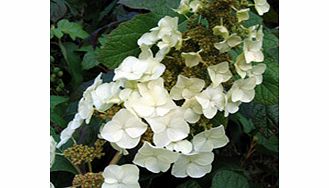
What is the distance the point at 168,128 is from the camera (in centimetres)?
86

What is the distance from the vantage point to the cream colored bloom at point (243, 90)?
909 mm

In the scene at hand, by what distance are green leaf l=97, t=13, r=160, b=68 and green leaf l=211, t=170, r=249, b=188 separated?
21cm

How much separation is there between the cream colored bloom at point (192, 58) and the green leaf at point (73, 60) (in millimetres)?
666

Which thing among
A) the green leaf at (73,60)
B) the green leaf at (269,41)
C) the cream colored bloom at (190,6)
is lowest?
the green leaf at (73,60)

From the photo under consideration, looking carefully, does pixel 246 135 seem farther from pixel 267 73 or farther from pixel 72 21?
pixel 72 21

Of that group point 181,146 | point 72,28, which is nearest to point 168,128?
point 181,146

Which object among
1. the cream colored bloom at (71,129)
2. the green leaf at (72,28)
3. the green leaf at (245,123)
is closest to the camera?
the cream colored bloom at (71,129)

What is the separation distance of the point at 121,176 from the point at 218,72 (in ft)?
0.58

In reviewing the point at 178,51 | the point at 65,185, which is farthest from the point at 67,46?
the point at 178,51

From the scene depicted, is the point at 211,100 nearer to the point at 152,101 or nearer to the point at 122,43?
the point at 152,101

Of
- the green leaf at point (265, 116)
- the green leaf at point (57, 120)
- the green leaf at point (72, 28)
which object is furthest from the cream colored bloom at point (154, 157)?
the green leaf at point (72, 28)

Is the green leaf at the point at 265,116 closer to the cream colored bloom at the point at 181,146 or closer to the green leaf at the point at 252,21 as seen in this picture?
the green leaf at the point at 252,21

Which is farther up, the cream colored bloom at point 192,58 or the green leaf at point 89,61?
the cream colored bloom at point 192,58

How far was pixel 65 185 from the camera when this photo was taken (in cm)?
107
